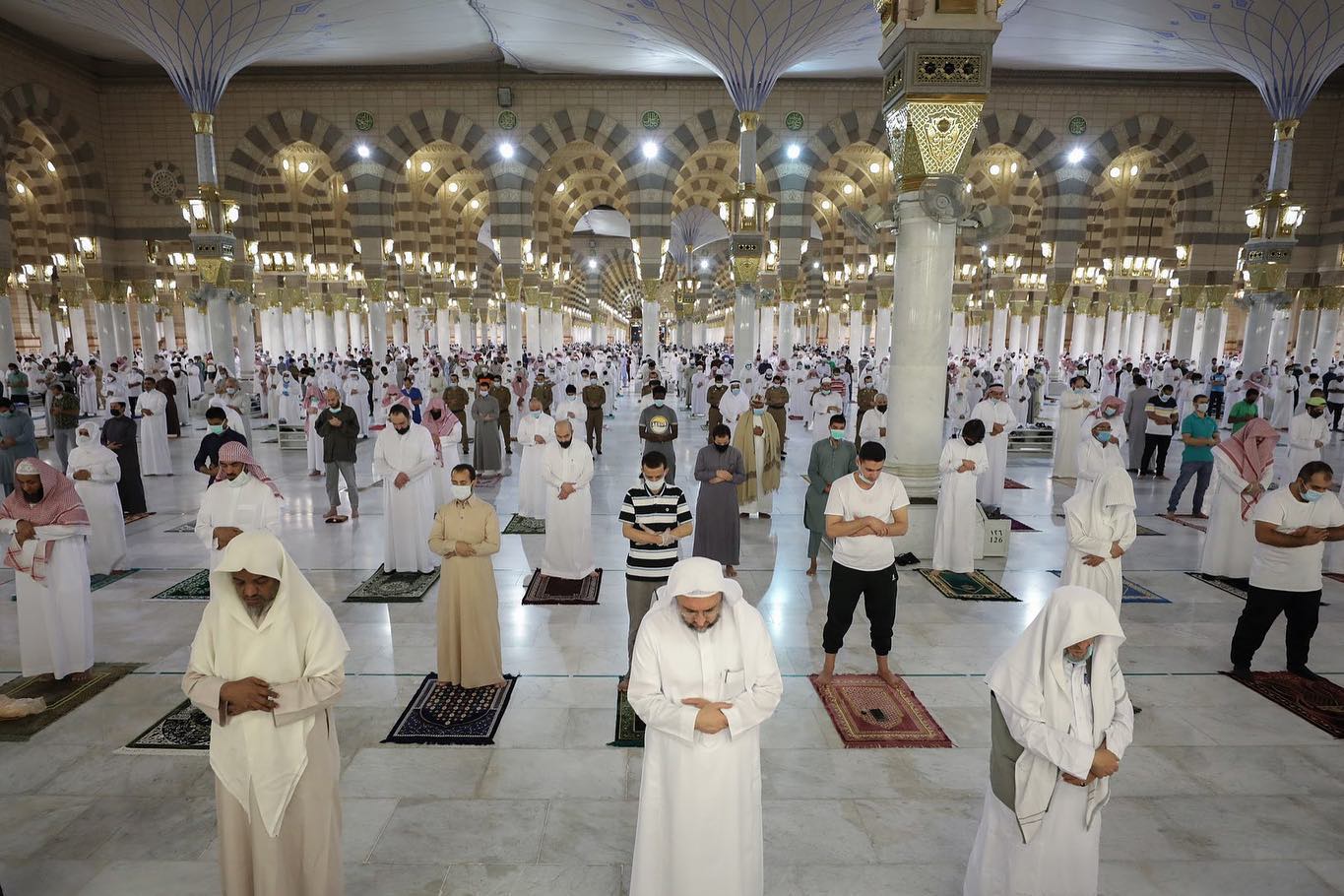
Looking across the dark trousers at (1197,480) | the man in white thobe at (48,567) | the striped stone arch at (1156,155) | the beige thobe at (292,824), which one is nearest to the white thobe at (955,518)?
the dark trousers at (1197,480)

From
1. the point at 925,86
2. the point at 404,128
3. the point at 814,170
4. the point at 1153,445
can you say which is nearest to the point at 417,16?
the point at 404,128

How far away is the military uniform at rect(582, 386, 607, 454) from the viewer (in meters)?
10.7

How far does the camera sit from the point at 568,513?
5.73m

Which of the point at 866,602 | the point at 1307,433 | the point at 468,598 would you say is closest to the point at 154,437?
the point at 468,598

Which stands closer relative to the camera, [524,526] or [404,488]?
[404,488]

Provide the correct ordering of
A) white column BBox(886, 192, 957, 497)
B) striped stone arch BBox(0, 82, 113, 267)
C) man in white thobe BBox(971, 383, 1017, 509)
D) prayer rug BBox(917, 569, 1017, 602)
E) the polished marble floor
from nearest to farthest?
the polished marble floor, prayer rug BBox(917, 569, 1017, 602), white column BBox(886, 192, 957, 497), man in white thobe BBox(971, 383, 1017, 509), striped stone arch BBox(0, 82, 113, 267)

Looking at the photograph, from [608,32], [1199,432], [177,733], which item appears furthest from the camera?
[608,32]

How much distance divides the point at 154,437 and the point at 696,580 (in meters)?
10.5

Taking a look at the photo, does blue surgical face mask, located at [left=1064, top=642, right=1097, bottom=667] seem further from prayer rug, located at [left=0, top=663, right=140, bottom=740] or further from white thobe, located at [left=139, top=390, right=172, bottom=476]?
white thobe, located at [left=139, top=390, right=172, bottom=476]

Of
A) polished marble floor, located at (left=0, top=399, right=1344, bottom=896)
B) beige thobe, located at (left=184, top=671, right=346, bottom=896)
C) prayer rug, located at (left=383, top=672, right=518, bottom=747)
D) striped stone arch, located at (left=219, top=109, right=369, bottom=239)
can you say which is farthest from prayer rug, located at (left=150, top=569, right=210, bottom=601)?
striped stone arch, located at (left=219, top=109, right=369, bottom=239)

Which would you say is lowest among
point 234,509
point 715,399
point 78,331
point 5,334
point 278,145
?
point 234,509

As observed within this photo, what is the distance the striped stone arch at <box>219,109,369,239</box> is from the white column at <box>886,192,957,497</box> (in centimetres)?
1495

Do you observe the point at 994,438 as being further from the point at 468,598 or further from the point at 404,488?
the point at 468,598

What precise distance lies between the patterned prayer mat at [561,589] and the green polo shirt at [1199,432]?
5.94 metres
